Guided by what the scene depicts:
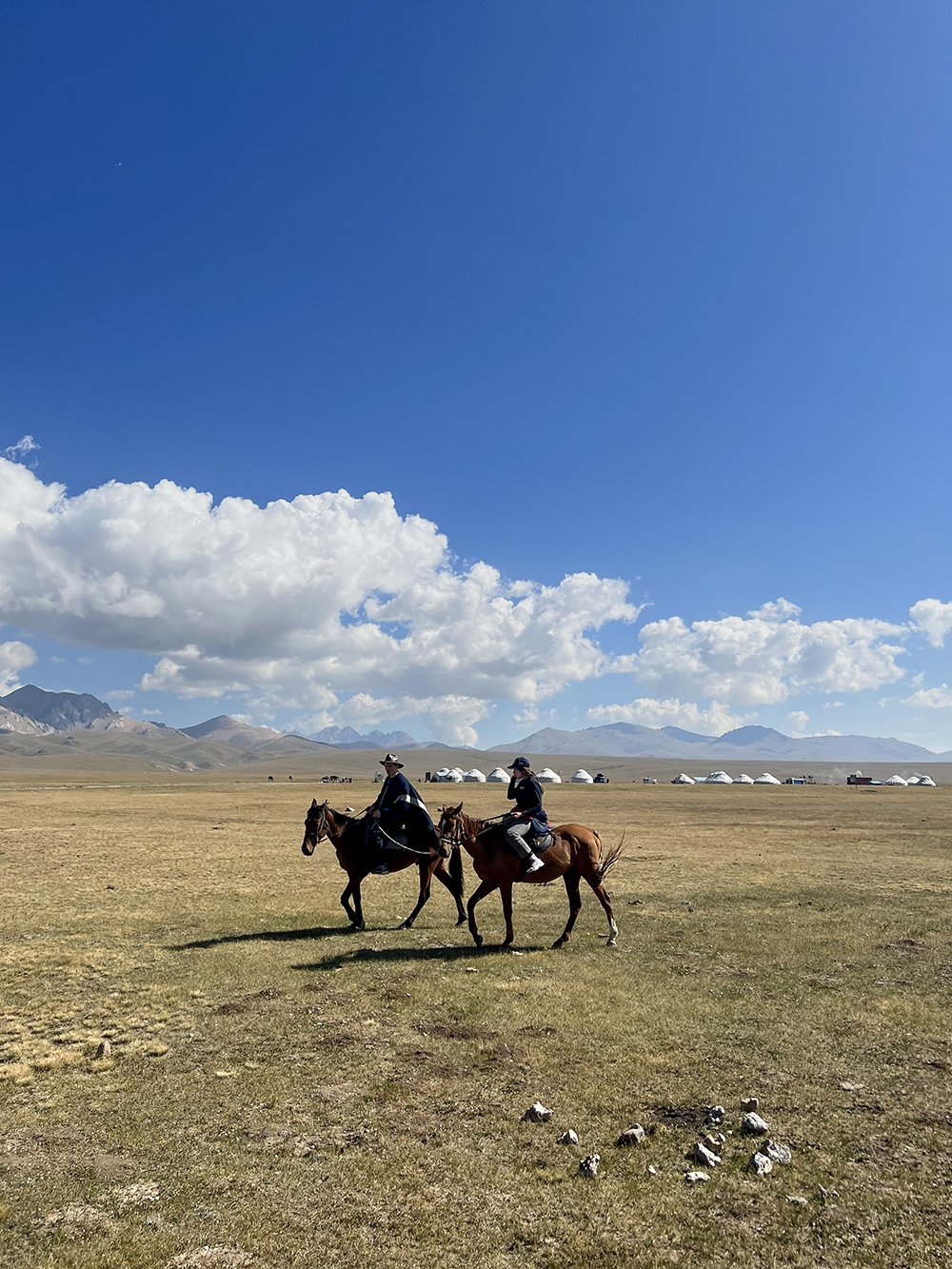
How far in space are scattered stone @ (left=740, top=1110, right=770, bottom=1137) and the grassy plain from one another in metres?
0.21

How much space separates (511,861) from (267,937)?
597cm

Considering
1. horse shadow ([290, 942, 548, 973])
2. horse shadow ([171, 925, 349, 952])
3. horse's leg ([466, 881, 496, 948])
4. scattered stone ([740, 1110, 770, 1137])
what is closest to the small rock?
scattered stone ([740, 1110, 770, 1137])

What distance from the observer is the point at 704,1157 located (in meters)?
6.44

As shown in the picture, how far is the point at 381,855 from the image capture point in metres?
16.1

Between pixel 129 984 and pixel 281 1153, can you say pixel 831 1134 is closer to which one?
pixel 281 1153

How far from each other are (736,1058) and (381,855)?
931 cm

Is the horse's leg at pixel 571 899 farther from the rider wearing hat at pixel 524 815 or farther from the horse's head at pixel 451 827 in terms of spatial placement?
the horse's head at pixel 451 827

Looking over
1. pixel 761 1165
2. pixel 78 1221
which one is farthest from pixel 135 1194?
pixel 761 1165

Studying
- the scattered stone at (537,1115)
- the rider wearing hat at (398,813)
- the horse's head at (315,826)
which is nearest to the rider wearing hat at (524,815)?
the rider wearing hat at (398,813)

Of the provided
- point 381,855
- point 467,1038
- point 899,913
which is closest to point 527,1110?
point 467,1038

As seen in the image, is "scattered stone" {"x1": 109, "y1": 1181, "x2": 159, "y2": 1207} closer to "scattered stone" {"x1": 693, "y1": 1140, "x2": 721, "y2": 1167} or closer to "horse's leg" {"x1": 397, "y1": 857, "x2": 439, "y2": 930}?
"scattered stone" {"x1": 693, "y1": 1140, "x2": 721, "y2": 1167}

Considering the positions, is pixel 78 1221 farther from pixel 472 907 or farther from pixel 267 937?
pixel 267 937

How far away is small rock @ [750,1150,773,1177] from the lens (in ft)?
20.5

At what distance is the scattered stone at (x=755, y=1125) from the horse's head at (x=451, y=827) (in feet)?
28.3
